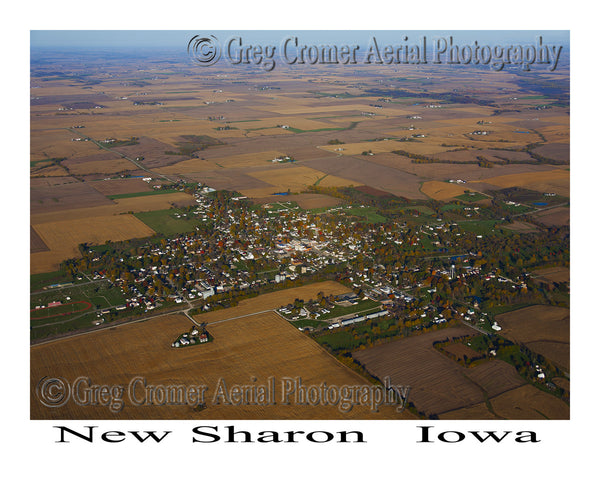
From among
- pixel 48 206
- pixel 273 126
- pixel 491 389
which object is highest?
pixel 273 126

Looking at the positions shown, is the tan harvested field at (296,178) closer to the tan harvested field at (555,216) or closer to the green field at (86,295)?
the tan harvested field at (555,216)

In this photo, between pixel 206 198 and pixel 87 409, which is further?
pixel 206 198

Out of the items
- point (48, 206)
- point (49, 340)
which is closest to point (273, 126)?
point (48, 206)

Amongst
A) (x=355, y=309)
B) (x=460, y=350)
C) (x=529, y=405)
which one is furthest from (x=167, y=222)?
(x=529, y=405)

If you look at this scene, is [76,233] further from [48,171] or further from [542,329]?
[542,329]

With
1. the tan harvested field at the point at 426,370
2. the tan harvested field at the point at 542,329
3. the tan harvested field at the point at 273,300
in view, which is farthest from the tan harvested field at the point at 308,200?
the tan harvested field at the point at 426,370

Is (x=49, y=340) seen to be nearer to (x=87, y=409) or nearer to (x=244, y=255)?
(x=87, y=409)

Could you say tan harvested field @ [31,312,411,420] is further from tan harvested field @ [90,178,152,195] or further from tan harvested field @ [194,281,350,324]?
tan harvested field @ [90,178,152,195]

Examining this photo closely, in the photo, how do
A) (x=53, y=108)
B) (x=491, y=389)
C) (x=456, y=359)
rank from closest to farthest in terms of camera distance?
1. (x=491, y=389)
2. (x=456, y=359)
3. (x=53, y=108)

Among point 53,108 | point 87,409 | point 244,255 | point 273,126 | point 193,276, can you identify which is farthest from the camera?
point 53,108
